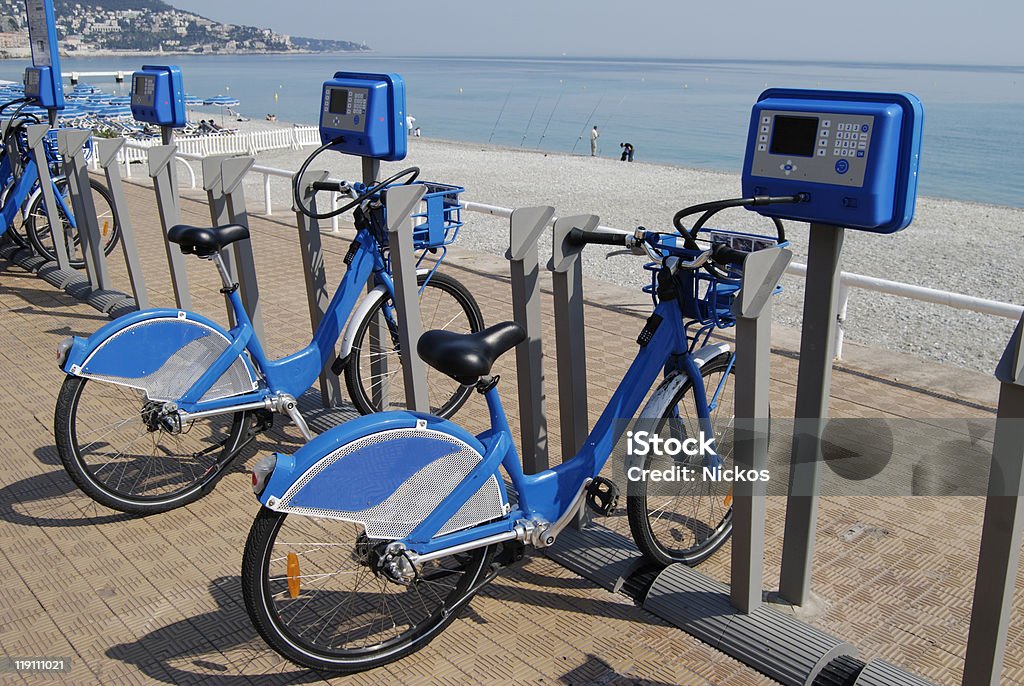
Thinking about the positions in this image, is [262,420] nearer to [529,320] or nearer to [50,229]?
[529,320]

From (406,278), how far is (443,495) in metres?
1.18

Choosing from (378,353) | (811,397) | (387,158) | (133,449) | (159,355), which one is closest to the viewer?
(811,397)

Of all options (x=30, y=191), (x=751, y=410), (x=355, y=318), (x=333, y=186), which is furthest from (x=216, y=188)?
(x=30, y=191)

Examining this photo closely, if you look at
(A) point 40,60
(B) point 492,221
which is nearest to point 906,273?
(B) point 492,221

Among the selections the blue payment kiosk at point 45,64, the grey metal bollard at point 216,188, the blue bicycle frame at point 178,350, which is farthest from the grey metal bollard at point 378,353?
the blue payment kiosk at point 45,64

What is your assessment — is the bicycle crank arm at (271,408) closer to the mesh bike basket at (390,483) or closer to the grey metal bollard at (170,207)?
the mesh bike basket at (390,483)

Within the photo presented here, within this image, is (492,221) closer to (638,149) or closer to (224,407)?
(224,407)

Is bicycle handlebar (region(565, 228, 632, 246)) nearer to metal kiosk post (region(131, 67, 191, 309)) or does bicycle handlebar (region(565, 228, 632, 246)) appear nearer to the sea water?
metal kiosk post (region(131, 67, 191, 309))

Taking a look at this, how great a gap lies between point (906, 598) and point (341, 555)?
1.86 meters

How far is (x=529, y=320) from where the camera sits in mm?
3230

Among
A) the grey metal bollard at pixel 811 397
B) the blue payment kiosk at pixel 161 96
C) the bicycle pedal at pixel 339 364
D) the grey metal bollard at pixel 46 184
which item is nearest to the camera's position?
the grey metal bollard at pixel 811 397

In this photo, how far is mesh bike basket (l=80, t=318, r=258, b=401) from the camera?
11.4 feet

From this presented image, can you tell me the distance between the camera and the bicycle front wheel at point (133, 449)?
3436 millimetres

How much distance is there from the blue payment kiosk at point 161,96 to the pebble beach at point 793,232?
5.46 meters
